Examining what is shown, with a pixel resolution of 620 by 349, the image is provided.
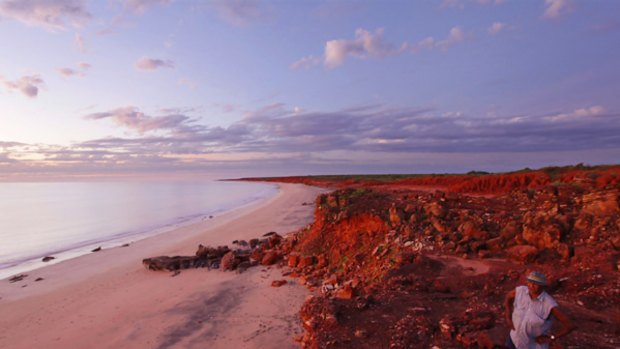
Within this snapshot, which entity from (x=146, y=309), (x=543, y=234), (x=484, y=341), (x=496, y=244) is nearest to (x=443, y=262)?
(x=496, y=244)

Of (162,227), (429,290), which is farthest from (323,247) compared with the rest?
(162,227)

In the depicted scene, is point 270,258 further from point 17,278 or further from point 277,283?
point 17,278

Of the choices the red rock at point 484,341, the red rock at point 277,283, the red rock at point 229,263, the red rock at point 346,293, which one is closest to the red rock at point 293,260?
the red rock at point 277,283

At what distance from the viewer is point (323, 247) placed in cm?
1084

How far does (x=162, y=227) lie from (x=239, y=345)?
19.6 metres

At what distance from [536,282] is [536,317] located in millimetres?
385

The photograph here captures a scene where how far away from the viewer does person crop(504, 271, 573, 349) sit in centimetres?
377

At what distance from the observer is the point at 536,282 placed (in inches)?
149

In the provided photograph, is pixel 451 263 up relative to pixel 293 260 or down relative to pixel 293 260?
up

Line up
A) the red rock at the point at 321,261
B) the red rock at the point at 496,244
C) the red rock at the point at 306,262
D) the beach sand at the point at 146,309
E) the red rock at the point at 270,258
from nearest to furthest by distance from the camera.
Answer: the beach sand at the point at 146,309 → the red rock at the point at 496,244 → the red rock at the point at 321,261 → the red rock at the point at 306,262 → the red rock at the point at 270,258

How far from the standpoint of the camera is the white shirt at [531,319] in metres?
3.82

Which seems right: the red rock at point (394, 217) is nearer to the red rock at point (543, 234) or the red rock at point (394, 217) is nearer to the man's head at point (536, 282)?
the red rock at point (543, 234)

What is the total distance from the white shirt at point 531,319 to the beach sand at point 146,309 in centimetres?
334

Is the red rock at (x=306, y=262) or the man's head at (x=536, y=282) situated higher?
the man's head at (x=536, y=282)
